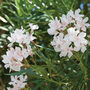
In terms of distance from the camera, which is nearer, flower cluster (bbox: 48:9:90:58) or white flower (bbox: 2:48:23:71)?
flower cluster (bbox: 48:9:90:58)

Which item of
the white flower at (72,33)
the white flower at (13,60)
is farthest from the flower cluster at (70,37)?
the white flower at (13,60)

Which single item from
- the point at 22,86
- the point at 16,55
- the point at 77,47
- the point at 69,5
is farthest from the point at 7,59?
the point at 69,5

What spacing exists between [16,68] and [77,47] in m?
0.32

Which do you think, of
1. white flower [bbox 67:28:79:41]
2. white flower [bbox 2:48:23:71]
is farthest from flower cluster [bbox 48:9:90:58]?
white flower [bbox 2:48:23:71]

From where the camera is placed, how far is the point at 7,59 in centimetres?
82

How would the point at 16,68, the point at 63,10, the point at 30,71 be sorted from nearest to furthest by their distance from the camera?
1. the point at 16,68
2. the point at 30,71
3. the point at 63,10

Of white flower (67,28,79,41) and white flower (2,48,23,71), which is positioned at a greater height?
white flower (67,28,79,41)

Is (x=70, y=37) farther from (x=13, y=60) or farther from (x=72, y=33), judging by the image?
(x=13, y=60)

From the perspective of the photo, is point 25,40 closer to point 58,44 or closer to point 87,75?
point 58,44

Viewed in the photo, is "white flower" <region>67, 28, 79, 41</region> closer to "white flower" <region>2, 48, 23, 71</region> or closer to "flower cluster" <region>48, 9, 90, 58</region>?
"flower cluster" <region>48, 9, 90, 58</region>

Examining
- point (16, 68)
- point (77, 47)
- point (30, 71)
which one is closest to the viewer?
point (77, 47)

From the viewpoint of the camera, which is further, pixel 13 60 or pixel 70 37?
pixel 13 60

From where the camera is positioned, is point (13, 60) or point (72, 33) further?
point (13, 60)

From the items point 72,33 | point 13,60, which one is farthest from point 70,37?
point 13,60
